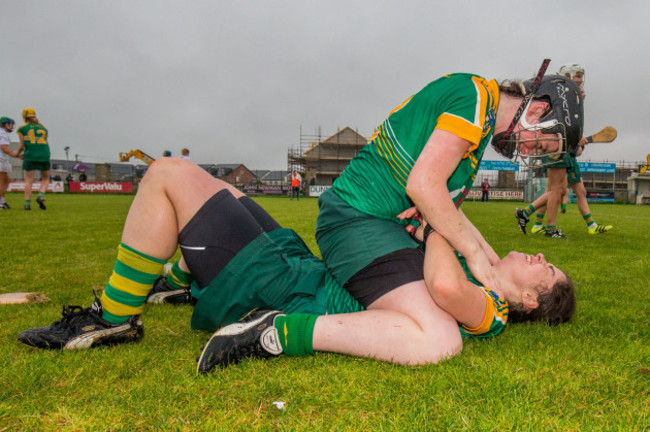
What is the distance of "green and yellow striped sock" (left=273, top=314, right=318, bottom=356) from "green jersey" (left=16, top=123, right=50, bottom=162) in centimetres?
1207

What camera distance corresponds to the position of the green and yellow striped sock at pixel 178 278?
3031 millimetres

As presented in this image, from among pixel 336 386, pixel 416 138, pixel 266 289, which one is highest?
pixel 416 138

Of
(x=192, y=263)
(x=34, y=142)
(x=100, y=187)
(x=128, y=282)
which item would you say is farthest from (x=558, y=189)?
(x=100, y=187)

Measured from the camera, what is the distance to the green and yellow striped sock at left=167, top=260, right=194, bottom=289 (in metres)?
3.03

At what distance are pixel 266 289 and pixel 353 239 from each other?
52 centimetres

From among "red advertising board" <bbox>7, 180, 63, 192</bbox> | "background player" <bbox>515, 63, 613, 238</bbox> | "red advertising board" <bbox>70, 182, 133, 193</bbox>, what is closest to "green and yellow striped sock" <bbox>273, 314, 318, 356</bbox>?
"background player" <bbox>515, 63, 613, 238</bbox>

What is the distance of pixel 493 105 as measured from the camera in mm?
2123

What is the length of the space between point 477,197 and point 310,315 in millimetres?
38421

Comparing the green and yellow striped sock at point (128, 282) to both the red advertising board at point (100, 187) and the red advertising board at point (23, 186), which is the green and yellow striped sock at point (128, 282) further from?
the red advertising board at point (100, 187)

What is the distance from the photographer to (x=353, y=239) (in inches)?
82.5

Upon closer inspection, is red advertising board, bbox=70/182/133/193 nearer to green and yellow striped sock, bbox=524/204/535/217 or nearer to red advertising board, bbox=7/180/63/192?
red advertising board, bbox=7/180/63/192

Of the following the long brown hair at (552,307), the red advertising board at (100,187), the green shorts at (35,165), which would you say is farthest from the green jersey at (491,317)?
the red advertising board at (100,187)

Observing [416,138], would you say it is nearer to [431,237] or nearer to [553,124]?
[431,237]

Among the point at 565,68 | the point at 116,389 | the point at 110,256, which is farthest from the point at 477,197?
the point at 116,389
